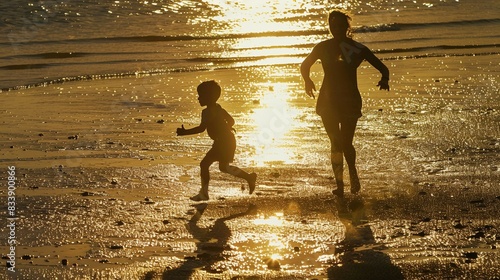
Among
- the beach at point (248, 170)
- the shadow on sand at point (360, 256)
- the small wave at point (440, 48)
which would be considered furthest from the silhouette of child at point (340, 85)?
the small wave at point (440, 48)

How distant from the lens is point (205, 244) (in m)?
8.02

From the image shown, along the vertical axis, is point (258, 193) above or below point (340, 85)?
below

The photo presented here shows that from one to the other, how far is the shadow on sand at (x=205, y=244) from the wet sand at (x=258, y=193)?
2cm

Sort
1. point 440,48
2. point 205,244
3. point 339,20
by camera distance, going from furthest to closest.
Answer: point 440,48 < point 339,20 < point 205,244

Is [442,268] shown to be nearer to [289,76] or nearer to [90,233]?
[90,233]

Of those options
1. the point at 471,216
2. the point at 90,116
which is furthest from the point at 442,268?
the point at 90,116

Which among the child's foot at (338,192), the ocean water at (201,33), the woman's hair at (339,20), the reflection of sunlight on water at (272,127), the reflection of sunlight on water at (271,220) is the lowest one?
the ocean water at (201,33)

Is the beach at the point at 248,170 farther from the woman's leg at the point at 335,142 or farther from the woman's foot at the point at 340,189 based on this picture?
the woman's leg at the point at 335,142

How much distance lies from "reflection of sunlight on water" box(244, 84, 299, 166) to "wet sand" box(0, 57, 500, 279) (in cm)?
3

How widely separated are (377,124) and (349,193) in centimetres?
383

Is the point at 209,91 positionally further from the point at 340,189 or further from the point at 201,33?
the point at 201,33

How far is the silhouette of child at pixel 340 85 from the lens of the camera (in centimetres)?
959

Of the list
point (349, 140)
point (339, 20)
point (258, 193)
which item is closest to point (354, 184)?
point (349, 140)

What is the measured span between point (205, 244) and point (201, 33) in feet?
70.7
